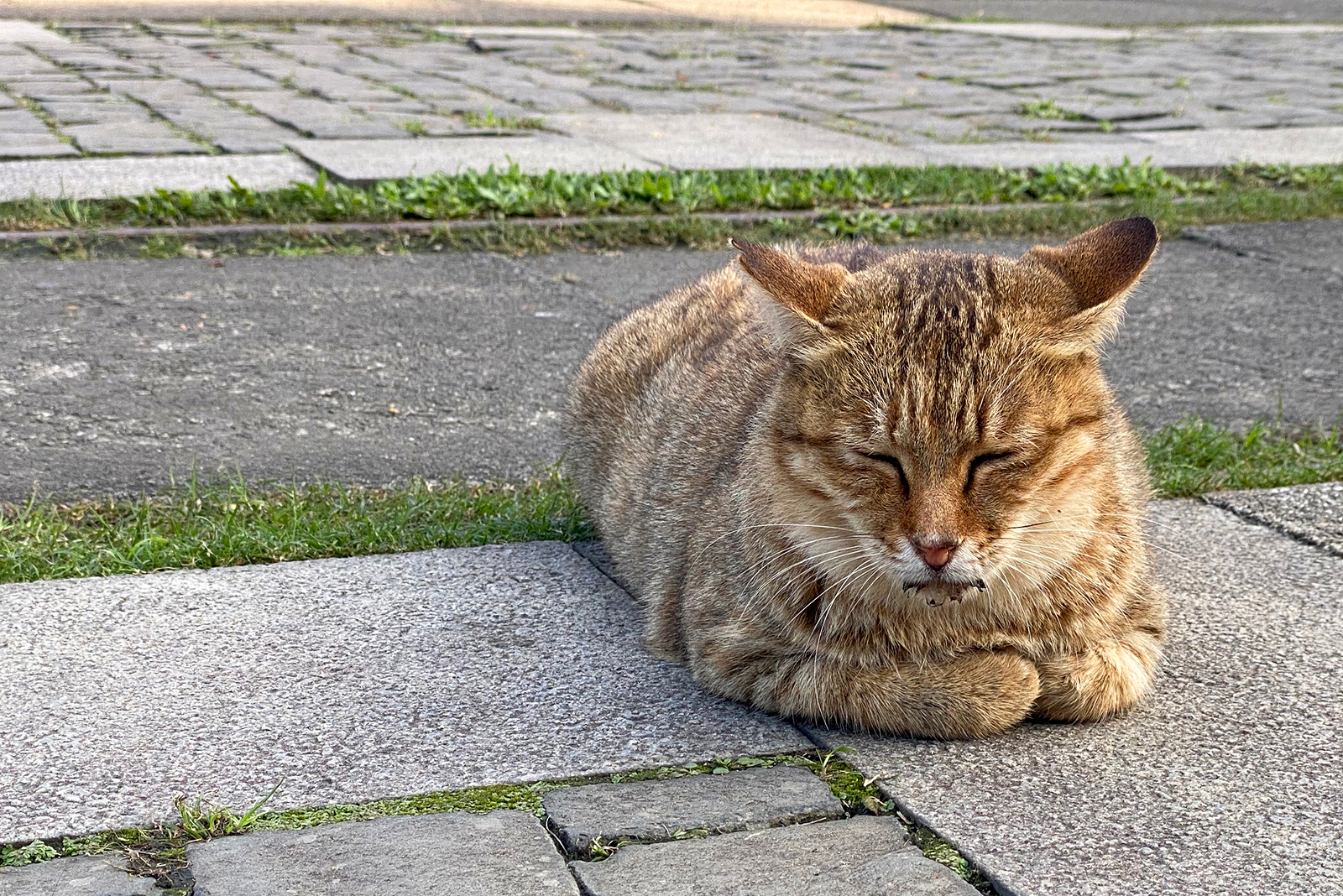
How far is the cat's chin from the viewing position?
8.90 feet

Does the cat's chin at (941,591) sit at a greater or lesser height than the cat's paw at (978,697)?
greater

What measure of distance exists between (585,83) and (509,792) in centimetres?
847

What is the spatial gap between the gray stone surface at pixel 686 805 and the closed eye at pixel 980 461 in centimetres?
63

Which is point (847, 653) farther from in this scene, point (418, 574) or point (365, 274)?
point (365, 274)

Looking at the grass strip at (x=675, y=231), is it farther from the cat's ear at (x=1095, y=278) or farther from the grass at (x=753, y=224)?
the cat's ear at (x=1095, y=278)

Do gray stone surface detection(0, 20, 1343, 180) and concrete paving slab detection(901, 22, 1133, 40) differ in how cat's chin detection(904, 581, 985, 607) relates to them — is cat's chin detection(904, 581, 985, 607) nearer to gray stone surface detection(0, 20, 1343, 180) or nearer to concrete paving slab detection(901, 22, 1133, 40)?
gray stone surface detection(0, 20, 1343, 180)

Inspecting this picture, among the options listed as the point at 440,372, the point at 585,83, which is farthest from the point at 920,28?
the point at 440,372

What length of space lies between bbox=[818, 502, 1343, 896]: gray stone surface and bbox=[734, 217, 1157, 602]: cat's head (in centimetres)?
35

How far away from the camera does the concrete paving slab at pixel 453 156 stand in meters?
7.30

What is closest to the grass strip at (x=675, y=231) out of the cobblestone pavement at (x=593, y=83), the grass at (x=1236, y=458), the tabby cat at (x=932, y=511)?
the cobblestone pavement at (x=593, y=83)

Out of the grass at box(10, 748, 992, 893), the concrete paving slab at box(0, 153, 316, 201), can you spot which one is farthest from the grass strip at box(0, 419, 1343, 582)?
the concrete paving slab at box(0, 153, 316, 201)

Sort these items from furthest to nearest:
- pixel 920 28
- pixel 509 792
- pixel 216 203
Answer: pixel 920 28
pixel 216 203
pixel 509 792

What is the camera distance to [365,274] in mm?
6129

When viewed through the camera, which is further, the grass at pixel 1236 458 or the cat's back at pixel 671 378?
the grass at pixel 1236 458
